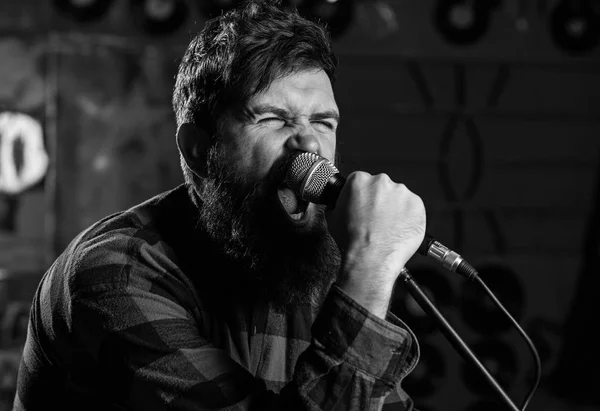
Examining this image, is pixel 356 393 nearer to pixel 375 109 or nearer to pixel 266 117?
pixel 266 117

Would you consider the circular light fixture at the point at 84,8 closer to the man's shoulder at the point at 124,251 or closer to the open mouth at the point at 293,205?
the man's shoulder at the point at 124,251

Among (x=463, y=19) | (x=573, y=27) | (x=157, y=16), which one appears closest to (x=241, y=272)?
(x=157, y=16)

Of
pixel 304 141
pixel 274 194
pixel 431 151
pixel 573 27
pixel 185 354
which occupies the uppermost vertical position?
pixel 573 27

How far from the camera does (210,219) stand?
5.32ft

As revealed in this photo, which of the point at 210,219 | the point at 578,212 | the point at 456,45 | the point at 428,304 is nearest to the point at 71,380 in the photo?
the point at 210,219

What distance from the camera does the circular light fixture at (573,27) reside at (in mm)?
3971

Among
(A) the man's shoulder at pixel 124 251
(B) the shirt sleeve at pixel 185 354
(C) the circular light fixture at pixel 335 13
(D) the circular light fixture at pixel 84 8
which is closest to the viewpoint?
(B) the shirt sleeve at pixel 185 354

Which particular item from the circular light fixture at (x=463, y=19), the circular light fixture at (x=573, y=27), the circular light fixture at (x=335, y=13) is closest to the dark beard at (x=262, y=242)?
the circular light fixture at (x=335, y=13)

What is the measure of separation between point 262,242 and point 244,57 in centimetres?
38

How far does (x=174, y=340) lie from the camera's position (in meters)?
1.33

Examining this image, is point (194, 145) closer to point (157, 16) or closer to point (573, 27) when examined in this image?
point (157, 16)

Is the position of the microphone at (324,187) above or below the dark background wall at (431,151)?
above

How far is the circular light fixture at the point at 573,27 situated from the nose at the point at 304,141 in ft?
9.31

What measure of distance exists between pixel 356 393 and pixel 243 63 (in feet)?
2.35
